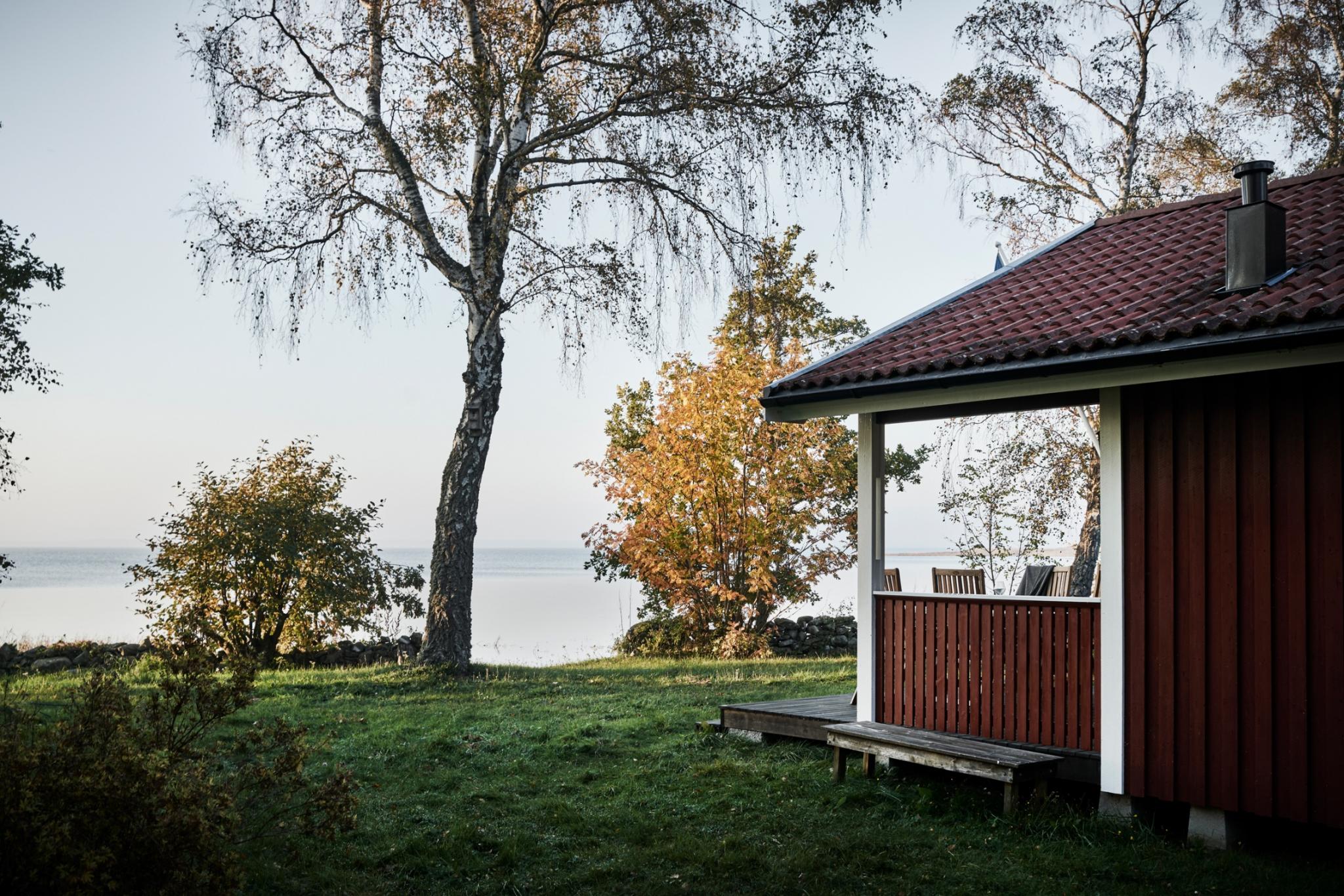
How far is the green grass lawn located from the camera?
4.93m

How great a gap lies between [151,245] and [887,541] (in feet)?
42.0

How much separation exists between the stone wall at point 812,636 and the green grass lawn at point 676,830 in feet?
25.9

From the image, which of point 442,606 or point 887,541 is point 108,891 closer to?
point 887,541

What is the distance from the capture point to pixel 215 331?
60.4 ft

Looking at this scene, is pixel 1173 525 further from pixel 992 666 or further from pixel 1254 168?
pixel 1254 168

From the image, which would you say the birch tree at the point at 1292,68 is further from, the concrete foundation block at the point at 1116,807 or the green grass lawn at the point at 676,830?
the green grass lawn at the point at 676,830

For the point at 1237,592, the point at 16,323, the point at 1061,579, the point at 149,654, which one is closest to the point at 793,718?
the point at 1237,592

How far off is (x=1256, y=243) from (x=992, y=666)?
3.01 metres

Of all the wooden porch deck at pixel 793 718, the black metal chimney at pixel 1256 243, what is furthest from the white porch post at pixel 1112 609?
the black metal chimney at pixel 1256 243

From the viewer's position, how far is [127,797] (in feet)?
11.6

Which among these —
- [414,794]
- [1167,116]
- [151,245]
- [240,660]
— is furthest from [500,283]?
[1167,116]

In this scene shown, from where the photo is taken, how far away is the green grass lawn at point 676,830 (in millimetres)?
4930

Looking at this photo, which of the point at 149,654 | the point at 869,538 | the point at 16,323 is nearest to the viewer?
the point at 869,538

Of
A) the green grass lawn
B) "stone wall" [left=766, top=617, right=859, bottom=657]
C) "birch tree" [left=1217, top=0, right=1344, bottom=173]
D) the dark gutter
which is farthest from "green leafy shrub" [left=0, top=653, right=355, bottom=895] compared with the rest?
"birch tree" [left=1217, top=0, right=1344, bottom=173]
